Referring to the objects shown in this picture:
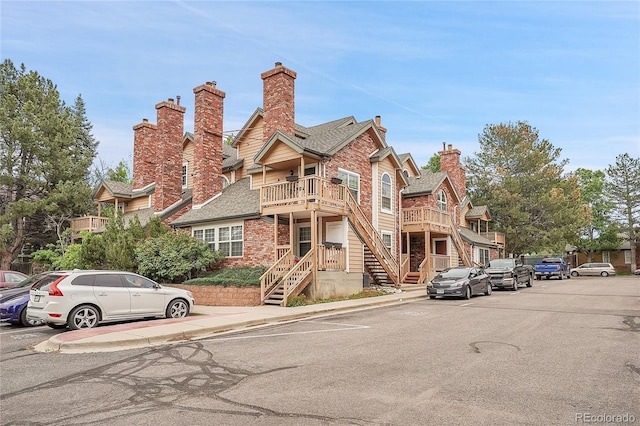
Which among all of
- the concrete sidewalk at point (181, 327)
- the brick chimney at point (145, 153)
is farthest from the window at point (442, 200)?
the brick chimney at point (145, 153)

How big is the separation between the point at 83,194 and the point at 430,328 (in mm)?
30075

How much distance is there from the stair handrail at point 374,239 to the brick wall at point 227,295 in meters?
6.07

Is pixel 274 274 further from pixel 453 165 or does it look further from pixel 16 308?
pixel 453 165

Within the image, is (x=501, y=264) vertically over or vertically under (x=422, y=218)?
under

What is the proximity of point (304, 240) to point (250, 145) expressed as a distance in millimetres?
7815

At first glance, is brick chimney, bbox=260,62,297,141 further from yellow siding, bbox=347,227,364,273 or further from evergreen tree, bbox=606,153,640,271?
evergreen tree, bbox=606,153,640,271

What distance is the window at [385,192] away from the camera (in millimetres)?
24250

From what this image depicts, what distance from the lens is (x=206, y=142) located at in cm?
2461

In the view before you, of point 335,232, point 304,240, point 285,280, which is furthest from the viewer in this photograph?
point 304,240

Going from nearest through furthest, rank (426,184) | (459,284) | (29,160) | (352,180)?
(459,284), (352,180), (426,184), (29,160)

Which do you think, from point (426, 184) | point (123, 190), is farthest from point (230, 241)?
point (426, 184)

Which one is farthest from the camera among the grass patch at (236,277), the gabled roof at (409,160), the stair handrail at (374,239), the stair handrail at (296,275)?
the gabled roof at (409,160)

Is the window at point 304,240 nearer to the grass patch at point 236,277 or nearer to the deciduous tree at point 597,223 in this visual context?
the grass patch at point 236,277

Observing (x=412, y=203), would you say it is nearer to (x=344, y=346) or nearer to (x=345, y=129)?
(x=345, y=129)
